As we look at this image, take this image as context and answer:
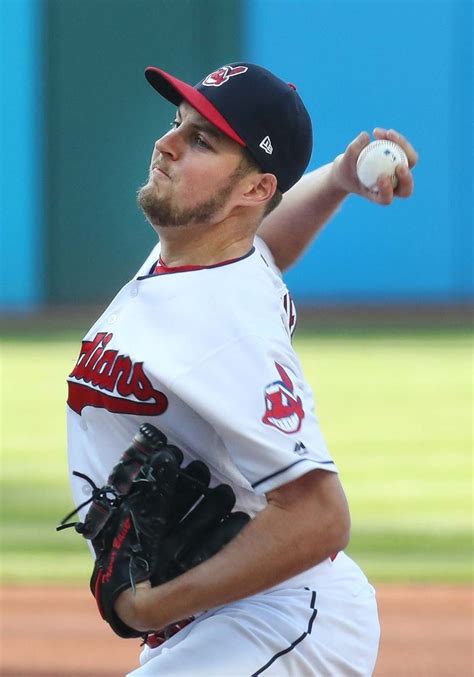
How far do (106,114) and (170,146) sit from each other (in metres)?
17.2

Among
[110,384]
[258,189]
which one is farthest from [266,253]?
[110,384]

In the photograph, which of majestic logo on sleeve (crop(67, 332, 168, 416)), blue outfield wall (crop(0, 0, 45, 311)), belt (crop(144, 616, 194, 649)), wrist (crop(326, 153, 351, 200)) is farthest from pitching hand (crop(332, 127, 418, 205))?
blue outfield wall (crop(0, 0, 45, 311))

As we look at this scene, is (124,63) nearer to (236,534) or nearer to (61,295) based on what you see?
(61,295)

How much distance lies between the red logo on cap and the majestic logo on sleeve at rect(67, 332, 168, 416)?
593 mm

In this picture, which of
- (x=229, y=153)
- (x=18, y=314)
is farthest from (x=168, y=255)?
(x=18, y=314)

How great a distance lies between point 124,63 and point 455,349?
310 inches

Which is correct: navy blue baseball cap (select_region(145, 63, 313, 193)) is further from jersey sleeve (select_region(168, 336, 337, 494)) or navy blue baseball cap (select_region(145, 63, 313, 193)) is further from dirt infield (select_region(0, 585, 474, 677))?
dirt infield (select_region(0, 585, 474, 677))

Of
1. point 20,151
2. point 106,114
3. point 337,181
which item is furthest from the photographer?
point 106,114

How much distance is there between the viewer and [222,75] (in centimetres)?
273

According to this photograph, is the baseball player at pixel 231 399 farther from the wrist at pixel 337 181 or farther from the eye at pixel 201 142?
the wrist at pixel 337 181

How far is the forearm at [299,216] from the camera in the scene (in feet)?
10.6

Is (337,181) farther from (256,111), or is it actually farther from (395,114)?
(395,114)

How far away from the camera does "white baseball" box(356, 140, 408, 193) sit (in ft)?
9.41

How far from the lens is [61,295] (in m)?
19.6
